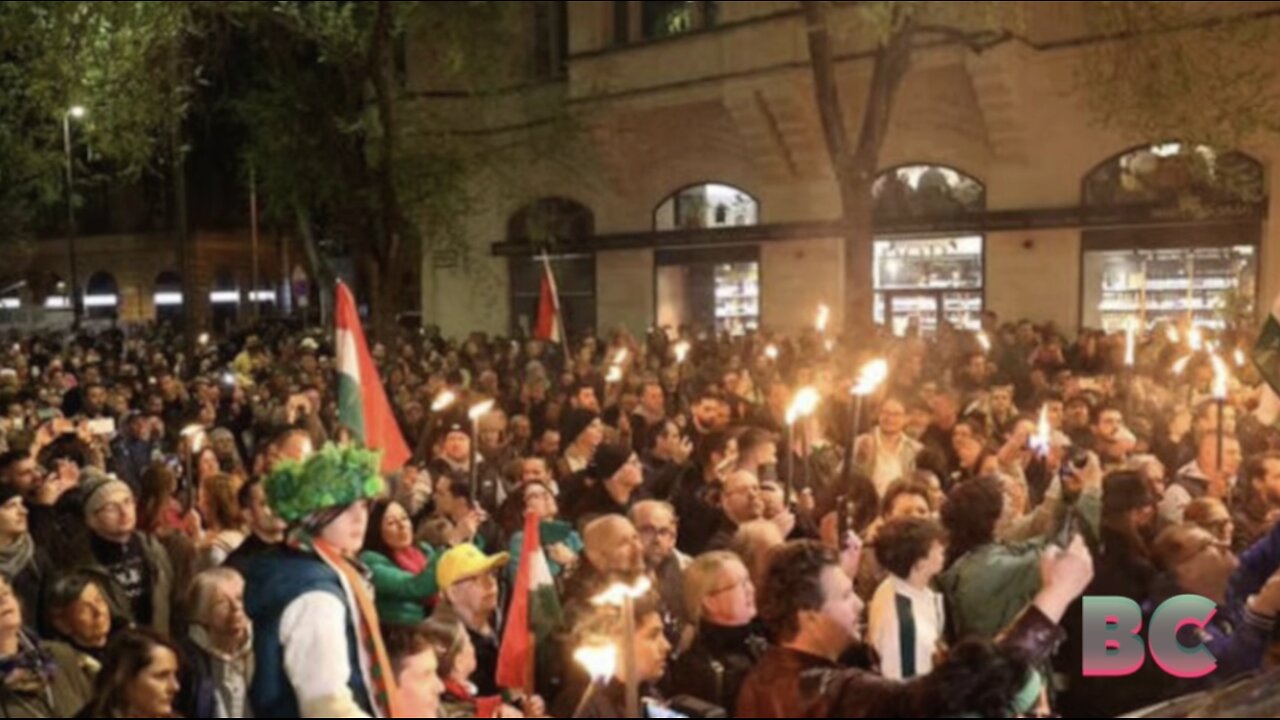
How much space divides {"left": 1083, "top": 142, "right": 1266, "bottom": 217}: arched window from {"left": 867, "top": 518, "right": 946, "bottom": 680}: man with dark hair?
12828 mm

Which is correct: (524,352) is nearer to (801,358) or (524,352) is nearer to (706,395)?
(801,358)

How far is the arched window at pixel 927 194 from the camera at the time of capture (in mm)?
20219

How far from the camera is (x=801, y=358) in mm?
15055

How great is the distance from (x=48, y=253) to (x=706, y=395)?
58482 millimetres

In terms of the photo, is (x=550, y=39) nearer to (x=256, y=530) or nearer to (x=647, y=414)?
(x=647, y=414)

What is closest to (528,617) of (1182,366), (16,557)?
(16,557)

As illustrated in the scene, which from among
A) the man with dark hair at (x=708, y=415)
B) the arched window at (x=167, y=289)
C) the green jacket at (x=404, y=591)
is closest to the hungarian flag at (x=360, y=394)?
the green jacket at (x=404, y=591)

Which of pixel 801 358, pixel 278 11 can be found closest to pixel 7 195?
→ pixel 278 11

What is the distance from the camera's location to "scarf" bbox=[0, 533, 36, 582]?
602 centimetres

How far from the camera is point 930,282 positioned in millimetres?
20844

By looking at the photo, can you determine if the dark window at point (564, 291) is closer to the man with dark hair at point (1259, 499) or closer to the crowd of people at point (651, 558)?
the crowd of people at point (651, 558)

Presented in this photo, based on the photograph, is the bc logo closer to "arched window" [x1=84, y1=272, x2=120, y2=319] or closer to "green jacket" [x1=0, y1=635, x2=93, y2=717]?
"green jacket" [x1=0, y1=635, x2=93, y2=717]

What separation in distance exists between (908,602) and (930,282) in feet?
55.6

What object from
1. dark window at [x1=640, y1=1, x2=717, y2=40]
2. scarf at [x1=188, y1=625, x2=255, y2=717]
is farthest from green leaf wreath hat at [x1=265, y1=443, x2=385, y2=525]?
dark window at [x1=640, y1=1, x2=717, y2=40]
